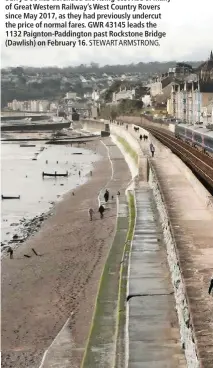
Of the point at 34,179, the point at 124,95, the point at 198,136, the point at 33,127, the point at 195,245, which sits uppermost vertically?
the point at 124,95

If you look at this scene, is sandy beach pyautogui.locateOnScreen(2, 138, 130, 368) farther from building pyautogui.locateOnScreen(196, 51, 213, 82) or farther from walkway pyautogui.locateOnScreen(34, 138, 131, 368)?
building pyautogui.locateOnScreen(196, 51, 213, 82)

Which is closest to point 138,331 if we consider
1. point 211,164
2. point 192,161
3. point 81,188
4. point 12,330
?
point 12,330

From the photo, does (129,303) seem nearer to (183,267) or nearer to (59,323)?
(183,267)

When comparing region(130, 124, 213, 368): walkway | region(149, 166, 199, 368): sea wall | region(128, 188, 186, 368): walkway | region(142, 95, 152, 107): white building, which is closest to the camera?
region(149, 166, 199, 368): sea wall

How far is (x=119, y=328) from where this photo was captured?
11.7 m

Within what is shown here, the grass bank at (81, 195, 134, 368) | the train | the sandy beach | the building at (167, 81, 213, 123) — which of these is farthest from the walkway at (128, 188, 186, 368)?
the building at (167, 81, 213, 123)

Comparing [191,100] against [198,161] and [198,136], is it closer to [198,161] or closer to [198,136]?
[198,136]

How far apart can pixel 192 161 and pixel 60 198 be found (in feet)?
28.4

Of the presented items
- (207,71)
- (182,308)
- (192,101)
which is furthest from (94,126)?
(182,308)

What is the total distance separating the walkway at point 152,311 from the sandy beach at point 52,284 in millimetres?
1617

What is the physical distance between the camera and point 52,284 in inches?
723

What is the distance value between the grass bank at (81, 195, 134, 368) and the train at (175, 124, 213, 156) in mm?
20415

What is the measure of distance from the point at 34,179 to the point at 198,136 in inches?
545

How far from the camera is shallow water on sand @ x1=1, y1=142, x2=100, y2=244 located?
32812 mm
